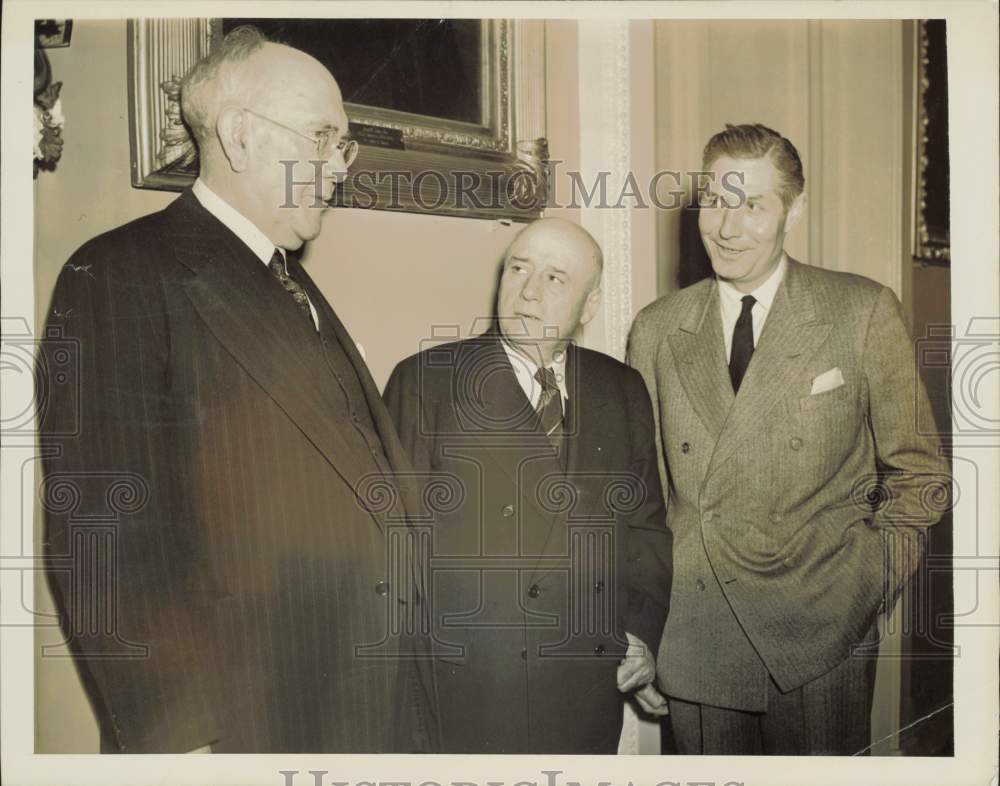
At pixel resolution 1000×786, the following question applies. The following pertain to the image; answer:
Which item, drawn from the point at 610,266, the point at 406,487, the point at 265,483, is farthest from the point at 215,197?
the point at 610,266

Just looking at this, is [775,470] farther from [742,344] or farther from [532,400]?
[532,400]

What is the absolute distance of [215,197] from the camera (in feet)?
6.06

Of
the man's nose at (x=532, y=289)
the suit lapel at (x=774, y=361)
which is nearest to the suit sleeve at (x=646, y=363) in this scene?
the suit lapel at (x=774, y=361)

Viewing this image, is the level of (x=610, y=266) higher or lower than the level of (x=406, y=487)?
higher

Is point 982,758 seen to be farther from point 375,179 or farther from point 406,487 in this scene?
point 375,179

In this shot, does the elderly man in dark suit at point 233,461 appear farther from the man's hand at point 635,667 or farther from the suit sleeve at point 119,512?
the man's hand at point 635,667

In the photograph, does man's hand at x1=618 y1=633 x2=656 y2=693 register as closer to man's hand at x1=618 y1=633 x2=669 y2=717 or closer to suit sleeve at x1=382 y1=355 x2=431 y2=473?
man's hand at x1=618 y1=633 x2=669 y2=717

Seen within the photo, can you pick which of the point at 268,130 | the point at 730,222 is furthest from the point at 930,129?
the point at 268,130

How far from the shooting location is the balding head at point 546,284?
1.93 m

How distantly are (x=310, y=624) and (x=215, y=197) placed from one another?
90cm

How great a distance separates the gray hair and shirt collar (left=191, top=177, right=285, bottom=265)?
0.10m

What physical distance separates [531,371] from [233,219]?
0.70 metres

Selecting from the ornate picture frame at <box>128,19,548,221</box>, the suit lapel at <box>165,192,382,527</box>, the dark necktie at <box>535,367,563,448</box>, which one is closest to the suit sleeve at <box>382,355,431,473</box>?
the suit lapel at <box>165,192,382,527</box>

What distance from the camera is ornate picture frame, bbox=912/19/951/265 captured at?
2014 mm
